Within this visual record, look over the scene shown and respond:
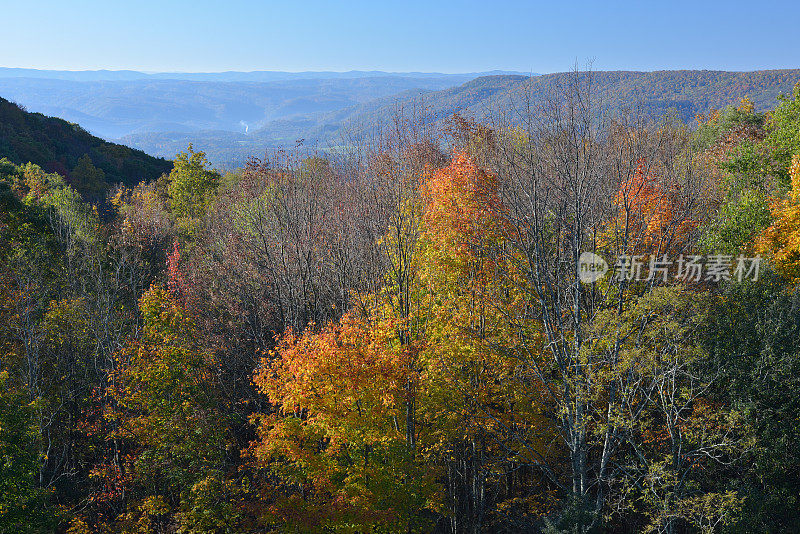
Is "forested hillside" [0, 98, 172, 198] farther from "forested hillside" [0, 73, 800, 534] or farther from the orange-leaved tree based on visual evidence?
the orange-leaved tree

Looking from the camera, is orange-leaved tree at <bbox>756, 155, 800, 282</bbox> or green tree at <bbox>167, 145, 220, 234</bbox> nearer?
orange-leaved tree at <bbox>756, 155, 800, 282</bbox>

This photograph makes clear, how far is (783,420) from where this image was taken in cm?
1420

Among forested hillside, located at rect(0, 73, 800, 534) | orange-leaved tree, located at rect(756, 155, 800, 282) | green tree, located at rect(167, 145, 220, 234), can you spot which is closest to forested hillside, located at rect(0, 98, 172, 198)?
green tree, located at rect(167, 145, 220, 234)

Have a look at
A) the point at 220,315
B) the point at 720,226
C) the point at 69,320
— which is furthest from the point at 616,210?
the point at 69,320

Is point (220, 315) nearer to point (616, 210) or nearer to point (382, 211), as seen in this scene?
point (382, 211)

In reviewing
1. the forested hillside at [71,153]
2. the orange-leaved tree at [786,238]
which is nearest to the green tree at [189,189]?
the forested hillside at [71,153]

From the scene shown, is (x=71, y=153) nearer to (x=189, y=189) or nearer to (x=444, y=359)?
(x=189, y=189)

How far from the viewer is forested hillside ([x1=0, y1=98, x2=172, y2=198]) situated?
5381cm

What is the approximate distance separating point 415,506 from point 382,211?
1080cm

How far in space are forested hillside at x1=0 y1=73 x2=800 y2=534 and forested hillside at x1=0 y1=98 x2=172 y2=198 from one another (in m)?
30.8

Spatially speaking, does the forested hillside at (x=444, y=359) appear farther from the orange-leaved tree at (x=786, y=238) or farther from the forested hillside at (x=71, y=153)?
the forested hillside at (x=71, y=153)

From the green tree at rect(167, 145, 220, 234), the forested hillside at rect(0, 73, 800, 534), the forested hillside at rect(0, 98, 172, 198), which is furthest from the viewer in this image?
the forested hillside at rect(0, 98, 172, 198)

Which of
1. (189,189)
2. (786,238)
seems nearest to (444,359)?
(786,238)

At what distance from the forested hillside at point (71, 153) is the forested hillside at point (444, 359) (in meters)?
30.8
